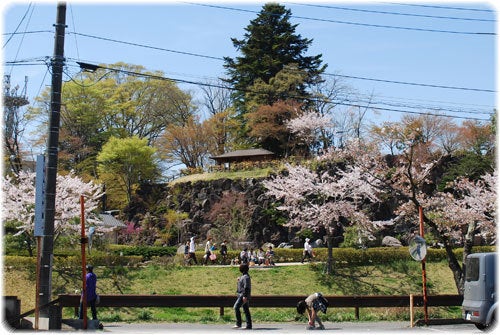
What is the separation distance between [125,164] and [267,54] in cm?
1710

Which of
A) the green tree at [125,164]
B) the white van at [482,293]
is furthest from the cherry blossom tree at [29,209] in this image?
the white van at [482,293]

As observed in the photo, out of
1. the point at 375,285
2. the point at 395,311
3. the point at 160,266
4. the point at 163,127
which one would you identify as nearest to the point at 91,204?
the point at 160,266

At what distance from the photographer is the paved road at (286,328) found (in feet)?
52.7

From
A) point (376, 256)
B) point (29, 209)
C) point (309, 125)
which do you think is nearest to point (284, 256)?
point (376, 256)

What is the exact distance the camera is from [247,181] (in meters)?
50.3

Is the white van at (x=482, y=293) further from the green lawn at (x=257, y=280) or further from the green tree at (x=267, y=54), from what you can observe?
the green tree at (x=267, y=54)

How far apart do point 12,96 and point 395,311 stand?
35.5 metres

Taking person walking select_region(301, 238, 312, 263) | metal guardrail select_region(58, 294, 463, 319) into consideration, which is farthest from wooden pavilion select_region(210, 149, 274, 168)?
metal guardrail select_region(58, 294, 463, 319)

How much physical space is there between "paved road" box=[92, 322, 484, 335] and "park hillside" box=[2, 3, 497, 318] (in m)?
11.7

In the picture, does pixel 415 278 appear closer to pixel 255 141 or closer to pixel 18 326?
pixel 18 326

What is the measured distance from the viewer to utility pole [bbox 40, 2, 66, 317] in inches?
615

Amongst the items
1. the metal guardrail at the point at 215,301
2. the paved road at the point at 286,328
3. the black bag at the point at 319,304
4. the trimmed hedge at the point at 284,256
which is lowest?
the paved road at the point at 286,328

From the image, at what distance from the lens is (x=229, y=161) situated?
54.8m

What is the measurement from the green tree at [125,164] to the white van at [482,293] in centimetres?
4247
